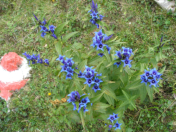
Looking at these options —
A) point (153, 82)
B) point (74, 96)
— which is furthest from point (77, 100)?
point (153, 82)

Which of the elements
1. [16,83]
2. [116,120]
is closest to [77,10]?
[16,83]

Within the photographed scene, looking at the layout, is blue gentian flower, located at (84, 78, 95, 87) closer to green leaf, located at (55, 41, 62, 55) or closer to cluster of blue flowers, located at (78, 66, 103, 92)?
cluster of blue flowers, located at (78, 66, 103, 92)

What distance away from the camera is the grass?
3.94 meters

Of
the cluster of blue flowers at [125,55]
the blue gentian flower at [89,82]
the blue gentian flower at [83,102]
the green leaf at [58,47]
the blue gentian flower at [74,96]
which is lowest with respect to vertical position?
the blue gentian flower at [83,102]

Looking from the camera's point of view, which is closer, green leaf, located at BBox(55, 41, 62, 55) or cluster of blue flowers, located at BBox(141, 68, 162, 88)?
cluster of blue flowers, located at BBox(141, 68, 162, 88)

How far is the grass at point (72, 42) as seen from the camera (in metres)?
3.94

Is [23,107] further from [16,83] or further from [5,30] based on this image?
[5,30]

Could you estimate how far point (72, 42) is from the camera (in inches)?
198

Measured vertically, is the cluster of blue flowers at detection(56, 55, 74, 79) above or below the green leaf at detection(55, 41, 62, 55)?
below

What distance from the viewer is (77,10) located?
209 inches

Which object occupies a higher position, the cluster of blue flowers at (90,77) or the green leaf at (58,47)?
the green leaf at (58,47)

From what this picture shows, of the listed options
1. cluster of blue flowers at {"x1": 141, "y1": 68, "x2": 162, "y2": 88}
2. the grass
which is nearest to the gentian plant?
cluster of blue flowers at {"x1": 141, "y1": 68, "x2": 162, "y2": 88}

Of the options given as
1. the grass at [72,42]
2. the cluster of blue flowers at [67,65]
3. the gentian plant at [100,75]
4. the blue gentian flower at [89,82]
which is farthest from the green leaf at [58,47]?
the grass at [72,42]

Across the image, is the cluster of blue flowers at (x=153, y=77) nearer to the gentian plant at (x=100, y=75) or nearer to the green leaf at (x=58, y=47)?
the gentian plant at (x=100, y=75)
